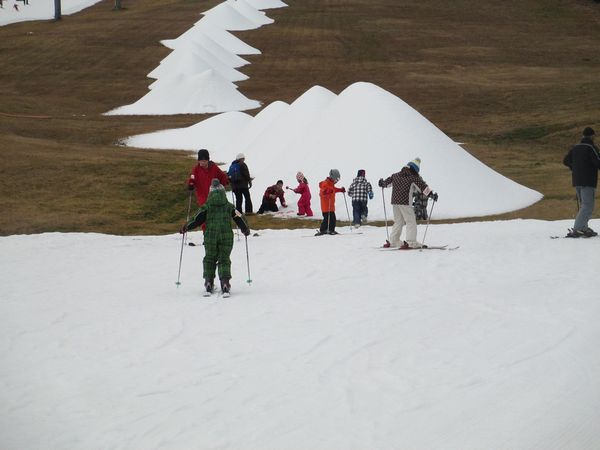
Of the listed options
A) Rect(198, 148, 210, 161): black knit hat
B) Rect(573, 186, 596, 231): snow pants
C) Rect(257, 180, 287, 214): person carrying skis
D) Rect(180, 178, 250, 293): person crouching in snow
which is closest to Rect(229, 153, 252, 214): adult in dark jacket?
Rect(257, 180, 287, 214): person carrying skis

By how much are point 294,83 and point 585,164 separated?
46.8 meters

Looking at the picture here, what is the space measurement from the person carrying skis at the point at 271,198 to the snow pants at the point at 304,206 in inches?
32.0

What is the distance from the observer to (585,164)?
1722cm

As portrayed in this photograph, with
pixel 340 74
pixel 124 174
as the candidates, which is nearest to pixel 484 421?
pixel 124 174

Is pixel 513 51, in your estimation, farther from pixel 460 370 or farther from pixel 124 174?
pixel 460 370

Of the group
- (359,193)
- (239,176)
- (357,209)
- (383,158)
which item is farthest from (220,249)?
(383,158)

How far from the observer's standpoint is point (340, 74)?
65.4m

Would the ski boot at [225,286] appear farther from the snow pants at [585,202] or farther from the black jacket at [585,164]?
the snow pants at [585,202]

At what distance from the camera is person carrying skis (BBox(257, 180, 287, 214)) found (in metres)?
25.1

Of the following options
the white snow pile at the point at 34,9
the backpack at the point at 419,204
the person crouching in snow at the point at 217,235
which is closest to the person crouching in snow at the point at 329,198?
the backpack at the point at 419,204

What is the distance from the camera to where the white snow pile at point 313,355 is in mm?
7988

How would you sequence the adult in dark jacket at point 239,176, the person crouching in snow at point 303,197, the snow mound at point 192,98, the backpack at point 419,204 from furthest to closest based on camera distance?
1. the snow mound at point 192,98
2. the person crouching in snow at point 303,197
3. the adult in dark jacket at point 239,176
4. the backpack at point 419,204

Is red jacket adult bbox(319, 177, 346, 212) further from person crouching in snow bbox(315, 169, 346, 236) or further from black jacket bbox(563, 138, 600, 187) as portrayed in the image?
black jacket bbox(563, 138, 600, 187)

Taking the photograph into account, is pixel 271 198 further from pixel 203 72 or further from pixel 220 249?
pixel 203 72
